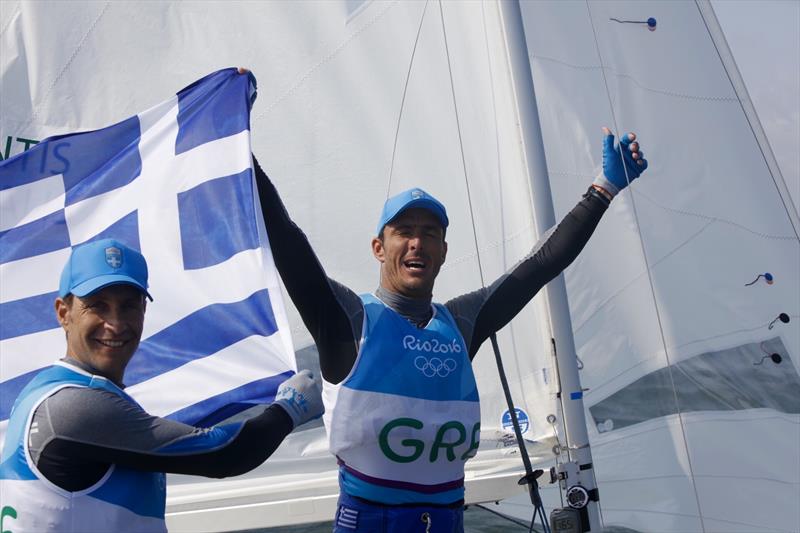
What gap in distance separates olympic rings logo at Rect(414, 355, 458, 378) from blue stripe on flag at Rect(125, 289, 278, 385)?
0.34 meters

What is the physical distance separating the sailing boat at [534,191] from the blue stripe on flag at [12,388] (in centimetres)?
89

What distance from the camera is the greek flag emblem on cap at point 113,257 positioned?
1741 mm

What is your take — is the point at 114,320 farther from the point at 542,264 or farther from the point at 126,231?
the point at 542,264

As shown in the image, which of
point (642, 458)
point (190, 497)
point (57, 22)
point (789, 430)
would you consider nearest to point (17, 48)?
point (57, 22)

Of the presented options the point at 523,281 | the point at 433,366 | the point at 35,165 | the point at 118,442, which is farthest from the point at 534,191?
the point at 118,442

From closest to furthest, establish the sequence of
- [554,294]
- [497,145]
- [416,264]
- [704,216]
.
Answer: [416,264], [554,294], [497,145], [704,216]

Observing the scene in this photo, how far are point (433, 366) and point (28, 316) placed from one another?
1047 millimetres

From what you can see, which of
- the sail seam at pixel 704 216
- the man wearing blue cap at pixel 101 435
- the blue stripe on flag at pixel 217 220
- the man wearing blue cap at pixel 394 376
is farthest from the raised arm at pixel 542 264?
the sail seam at pixel 704 216

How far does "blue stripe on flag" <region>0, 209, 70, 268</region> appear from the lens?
2436 millimetres

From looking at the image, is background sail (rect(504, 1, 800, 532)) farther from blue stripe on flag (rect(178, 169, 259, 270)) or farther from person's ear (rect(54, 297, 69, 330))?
person's ear (rect(54, 297, 69, 330))

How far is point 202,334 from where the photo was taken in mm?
2285

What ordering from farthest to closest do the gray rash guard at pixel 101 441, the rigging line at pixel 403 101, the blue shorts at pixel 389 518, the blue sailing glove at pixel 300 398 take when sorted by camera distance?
1. the rigging line at pixel 403 101
2. the blue shorts at pixel 389 518
3. the blue sailing glove at pixel 300 398
4. the gray rash guard at pixel 101 441

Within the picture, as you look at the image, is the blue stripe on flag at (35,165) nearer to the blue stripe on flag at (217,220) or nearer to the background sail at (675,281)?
the blue stripe on flag at (217,220)

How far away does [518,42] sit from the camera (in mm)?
3219
